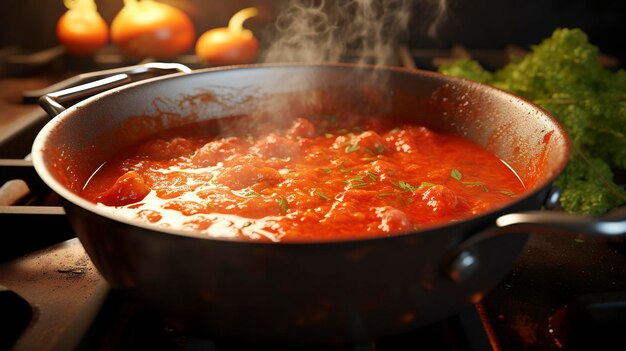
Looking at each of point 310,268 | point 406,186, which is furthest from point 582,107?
point 310,268

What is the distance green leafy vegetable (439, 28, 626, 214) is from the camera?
5.31 feet

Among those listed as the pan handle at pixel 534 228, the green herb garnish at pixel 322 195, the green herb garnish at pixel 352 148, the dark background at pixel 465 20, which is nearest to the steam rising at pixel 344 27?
the dark background at pixel 465 20

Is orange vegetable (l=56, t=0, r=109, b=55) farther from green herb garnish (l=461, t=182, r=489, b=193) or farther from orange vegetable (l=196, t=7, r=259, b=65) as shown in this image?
green herb garnish (l=461, t=182, r=489, b=193)

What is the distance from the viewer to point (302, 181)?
1.49m

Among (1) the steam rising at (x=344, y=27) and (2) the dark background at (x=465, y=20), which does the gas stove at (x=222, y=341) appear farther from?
(2) the dark background at (x=465, y=20)

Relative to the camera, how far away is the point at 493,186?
→ 1.52 metres

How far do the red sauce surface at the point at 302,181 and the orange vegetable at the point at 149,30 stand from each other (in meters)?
1.02

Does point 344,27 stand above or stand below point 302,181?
below

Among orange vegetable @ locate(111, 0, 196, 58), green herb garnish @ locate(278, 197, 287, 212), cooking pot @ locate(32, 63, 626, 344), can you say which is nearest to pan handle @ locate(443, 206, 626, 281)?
cooking pot @ locate(32, 63, 626, 344)

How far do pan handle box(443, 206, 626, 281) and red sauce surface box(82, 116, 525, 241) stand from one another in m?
0.18

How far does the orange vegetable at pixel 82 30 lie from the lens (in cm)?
284

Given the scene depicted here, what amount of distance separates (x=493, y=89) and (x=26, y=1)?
2919 millimetres

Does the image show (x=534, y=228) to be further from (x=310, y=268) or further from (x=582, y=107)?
(x=582, y=107)

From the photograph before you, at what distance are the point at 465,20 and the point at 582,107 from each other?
1.61 m
